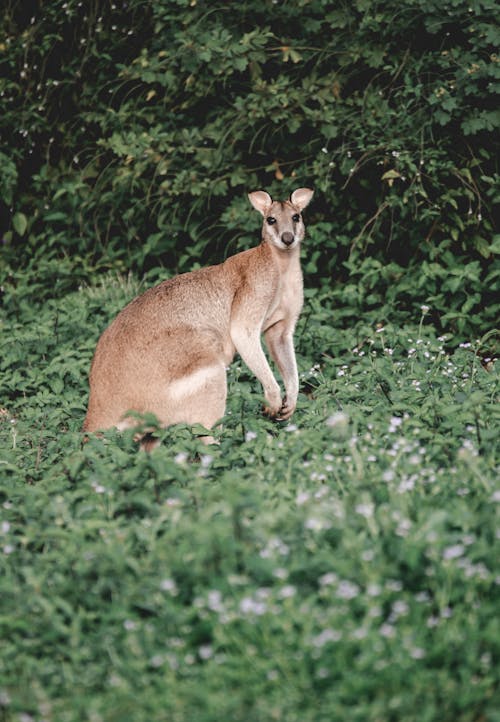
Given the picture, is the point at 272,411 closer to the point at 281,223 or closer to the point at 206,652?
the point at 281,223

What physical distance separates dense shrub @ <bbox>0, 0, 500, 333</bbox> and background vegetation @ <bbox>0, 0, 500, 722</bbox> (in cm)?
3

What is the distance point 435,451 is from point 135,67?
6754 mm

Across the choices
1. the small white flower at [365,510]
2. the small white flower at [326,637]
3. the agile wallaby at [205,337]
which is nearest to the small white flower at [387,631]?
the small white flower at [326,637]

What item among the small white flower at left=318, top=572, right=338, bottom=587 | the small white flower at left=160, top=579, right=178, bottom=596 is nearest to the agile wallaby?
the small white flower at left=160, top=579, right=178, bottom=596

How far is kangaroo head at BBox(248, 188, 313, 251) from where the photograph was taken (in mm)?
6570

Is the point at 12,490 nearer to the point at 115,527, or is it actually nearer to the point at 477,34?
the point at 115,527

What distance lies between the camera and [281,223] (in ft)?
21.9

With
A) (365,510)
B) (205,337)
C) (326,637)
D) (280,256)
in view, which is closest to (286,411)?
(205,337)

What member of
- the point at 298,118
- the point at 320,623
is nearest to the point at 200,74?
the point at 298,118

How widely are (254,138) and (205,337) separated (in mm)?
3820

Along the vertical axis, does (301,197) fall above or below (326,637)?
below

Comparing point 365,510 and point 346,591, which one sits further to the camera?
point 365,510

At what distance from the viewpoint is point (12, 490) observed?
4.71m

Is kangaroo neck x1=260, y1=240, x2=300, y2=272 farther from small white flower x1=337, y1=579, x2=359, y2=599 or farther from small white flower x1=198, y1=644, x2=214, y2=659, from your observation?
small white flower x1=198, y1=644, x2=214, y2=659
